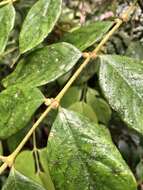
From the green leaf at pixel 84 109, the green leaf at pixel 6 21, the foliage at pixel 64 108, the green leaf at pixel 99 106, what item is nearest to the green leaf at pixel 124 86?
the foliage at pixel 64 108

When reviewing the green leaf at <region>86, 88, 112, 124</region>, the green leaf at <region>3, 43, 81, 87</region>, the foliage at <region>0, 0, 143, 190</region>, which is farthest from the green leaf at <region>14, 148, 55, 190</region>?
the green leaf at <region>86, 88, 112, 124</region>

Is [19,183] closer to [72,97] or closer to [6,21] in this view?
[6,21]

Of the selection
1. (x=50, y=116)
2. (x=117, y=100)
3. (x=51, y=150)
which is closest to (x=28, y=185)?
(x=51, y=150)

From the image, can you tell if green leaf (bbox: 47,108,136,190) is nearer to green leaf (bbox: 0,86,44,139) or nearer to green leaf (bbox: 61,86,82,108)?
green leaf (bbox: 0,86,44,139)

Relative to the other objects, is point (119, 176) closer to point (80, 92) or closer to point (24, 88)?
point (24, 88)

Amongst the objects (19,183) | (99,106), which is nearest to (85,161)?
(19,183)

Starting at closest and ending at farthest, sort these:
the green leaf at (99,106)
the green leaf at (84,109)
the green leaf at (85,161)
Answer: the green leaf at (85,161) < the green leaf at (84,109) < the green leaf at (99,106)

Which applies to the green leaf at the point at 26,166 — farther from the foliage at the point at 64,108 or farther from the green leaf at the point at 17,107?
the green leaf at the point at 17,107
